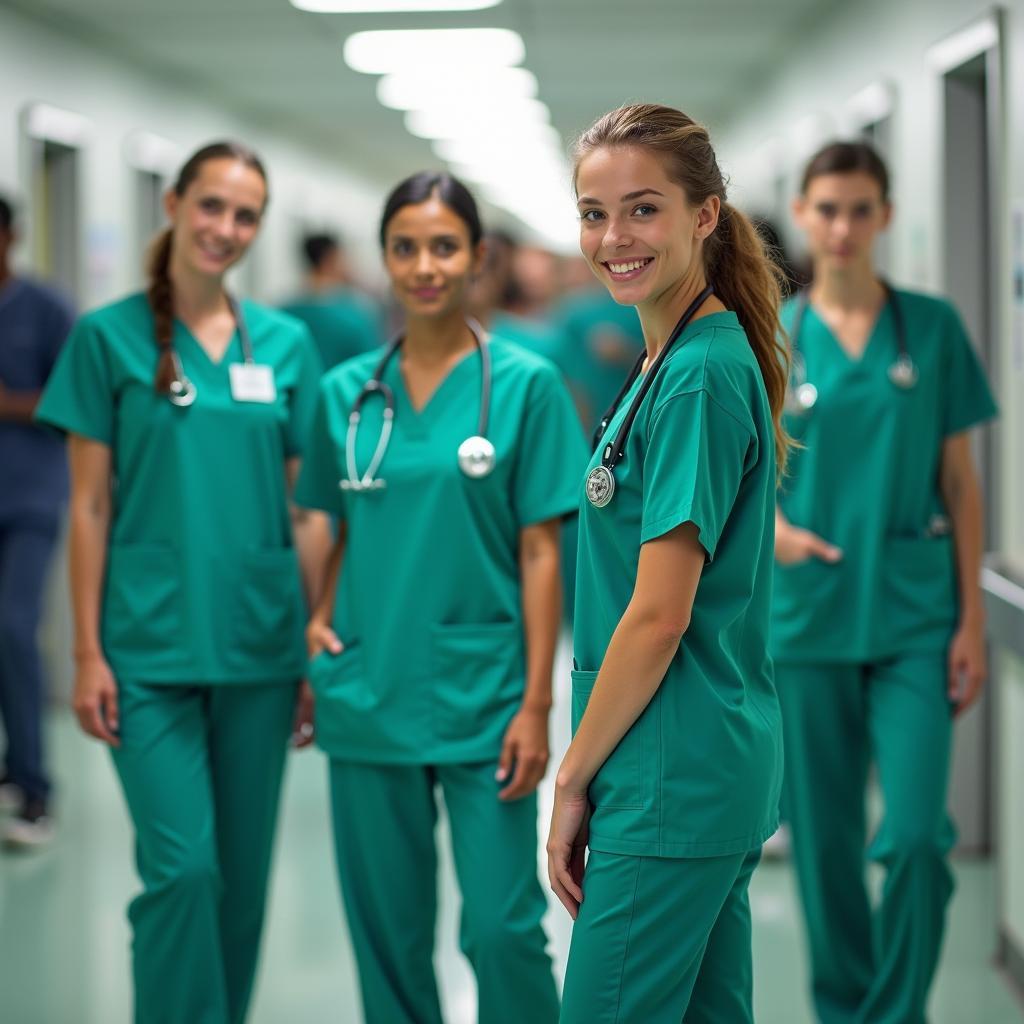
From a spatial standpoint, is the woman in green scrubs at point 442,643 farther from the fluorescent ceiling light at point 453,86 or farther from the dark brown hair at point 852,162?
the fluorescent ceiling light at point 453,86

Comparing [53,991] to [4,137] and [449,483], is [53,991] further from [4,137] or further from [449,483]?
[4,137]

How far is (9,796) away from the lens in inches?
182

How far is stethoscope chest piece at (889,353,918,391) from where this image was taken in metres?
2.68

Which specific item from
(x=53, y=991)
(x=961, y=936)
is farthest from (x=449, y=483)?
(x=961, y=936)

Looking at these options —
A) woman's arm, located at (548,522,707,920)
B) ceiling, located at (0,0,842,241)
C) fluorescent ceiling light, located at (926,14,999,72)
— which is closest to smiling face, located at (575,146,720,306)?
woman's arm, located at (548,522,707,920)

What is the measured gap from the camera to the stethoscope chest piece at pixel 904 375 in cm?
268

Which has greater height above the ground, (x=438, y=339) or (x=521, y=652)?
(x=438, y=339)

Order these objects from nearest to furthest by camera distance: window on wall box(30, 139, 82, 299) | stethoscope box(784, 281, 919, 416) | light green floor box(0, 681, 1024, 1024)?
stethoscope box(784, 281, 919, 416), light green floor box(0, 681, 1024, 1024), window on wall box(30, 139, 82, 299)

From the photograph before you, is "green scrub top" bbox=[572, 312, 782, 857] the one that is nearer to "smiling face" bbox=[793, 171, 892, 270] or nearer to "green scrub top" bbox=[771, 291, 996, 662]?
"green scrub top" bbox=[771, 291, 996, 662]

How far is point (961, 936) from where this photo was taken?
3.50 m

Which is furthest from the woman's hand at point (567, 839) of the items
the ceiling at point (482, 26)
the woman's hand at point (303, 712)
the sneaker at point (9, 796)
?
the ceiling at point (482, 26)

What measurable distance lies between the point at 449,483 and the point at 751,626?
69cm

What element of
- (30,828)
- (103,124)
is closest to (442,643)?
(30,828)

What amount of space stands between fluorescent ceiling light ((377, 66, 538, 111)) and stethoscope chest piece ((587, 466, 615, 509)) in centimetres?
588
